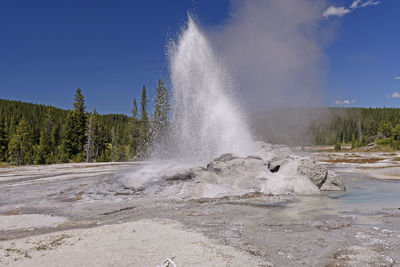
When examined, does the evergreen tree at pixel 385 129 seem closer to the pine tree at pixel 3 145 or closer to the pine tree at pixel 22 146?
the pine tree at pixel 22 146

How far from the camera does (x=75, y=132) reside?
4819 cm

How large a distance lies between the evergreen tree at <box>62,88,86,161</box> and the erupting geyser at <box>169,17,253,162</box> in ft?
99.2

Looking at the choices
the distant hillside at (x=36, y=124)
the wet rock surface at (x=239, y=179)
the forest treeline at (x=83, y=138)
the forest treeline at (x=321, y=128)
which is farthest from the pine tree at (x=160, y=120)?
the wet rock surface at (x=239, y=179)

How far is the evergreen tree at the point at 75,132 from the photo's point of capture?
47719 mm

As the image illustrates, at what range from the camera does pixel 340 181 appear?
15211 mm

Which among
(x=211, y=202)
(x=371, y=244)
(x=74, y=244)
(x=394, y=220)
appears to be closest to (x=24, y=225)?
(x=74, y=244)

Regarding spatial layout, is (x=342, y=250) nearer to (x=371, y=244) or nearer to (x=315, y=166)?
(x=371, y=244)

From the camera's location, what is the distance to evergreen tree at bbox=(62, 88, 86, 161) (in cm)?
4772

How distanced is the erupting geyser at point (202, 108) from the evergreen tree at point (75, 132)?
30.2 m

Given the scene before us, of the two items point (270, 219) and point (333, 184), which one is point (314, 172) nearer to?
point (333, 184)

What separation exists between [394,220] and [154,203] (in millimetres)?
8123

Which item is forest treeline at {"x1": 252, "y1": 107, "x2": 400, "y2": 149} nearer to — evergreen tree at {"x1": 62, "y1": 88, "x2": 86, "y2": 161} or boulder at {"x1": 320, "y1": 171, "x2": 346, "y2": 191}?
boulder at {"x1": 320, "y1": 171, "x2": 346, "y2": 191}

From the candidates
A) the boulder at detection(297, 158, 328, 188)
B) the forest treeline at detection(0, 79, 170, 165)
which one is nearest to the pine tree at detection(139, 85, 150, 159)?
the forest treeline at detection(0, 79, 170, 165)

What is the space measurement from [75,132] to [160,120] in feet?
45.6
